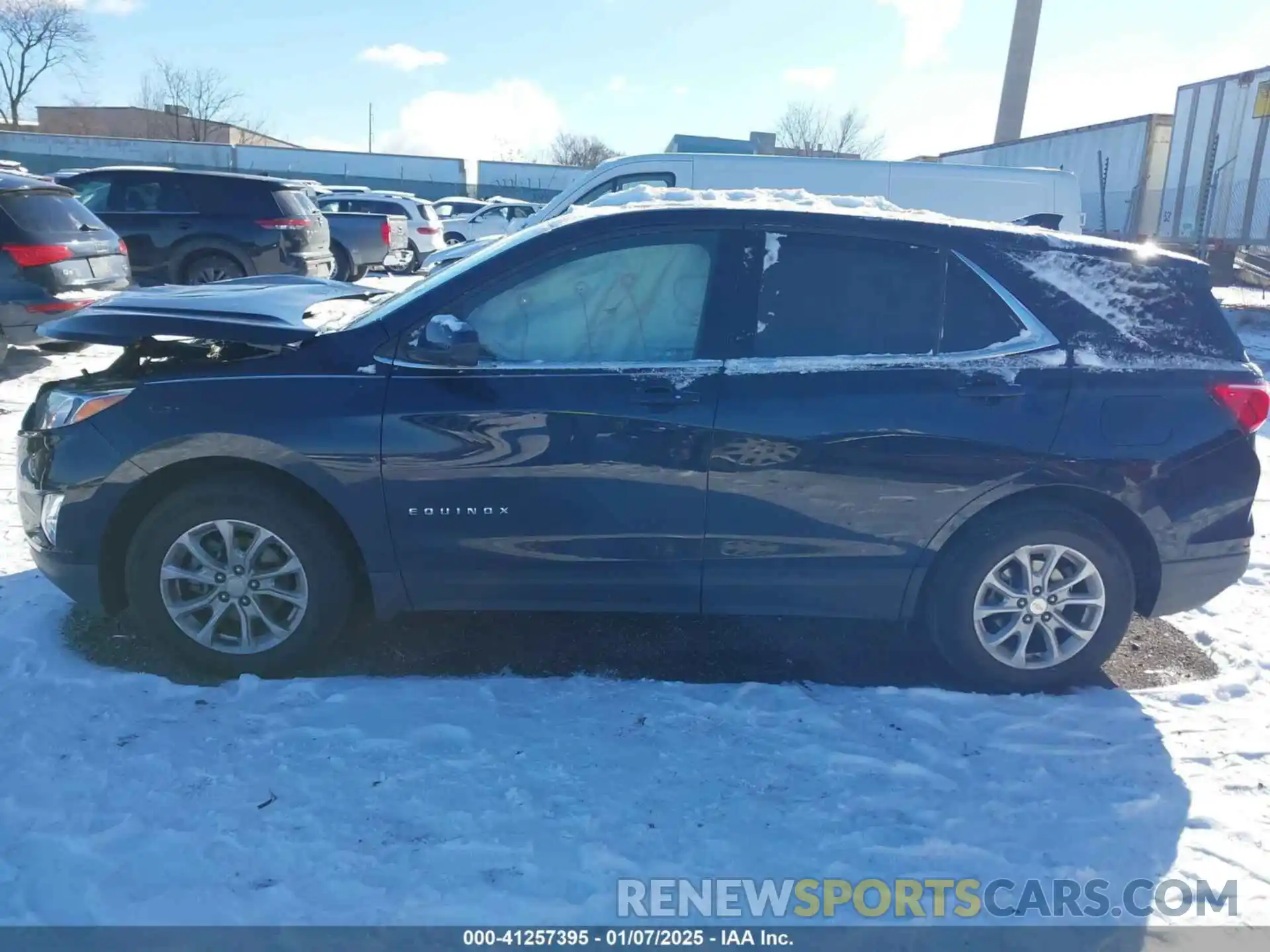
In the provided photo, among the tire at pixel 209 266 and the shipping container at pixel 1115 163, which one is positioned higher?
the shipping container at pixel 1115 163

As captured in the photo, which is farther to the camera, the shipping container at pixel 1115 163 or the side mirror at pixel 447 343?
the shipping container at pixel 1115 163

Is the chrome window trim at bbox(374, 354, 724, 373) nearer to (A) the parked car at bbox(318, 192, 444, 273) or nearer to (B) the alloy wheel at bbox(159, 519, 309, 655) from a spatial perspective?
(B) the alloy wheel at bbox(159, 519, 309, 655)

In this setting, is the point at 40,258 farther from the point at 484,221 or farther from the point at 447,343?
the point at 484,221

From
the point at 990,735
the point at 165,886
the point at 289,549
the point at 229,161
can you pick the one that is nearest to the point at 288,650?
the point at 289,549

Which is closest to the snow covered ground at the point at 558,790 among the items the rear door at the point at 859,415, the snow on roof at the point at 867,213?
the rear door at the point at 859,415

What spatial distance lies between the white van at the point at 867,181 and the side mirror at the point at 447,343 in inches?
260

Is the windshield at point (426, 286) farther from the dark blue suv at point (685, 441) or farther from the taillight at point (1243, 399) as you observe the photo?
the taillight at point (1243, 399)

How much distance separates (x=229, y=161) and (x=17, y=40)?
26.6m

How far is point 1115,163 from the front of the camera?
68.0 ft

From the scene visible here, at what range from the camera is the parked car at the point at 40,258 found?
7574 millimetres

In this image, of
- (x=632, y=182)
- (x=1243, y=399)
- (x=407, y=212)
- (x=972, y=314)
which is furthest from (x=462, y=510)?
(x=407, y=212)

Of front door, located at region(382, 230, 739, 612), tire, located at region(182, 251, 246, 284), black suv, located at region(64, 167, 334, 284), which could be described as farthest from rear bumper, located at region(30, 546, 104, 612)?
tire, located at region(182, 251, 246, 284)

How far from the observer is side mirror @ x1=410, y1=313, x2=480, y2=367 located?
3.19 meters

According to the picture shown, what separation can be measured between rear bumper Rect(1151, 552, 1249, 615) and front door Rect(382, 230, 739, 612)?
1.84m
